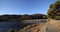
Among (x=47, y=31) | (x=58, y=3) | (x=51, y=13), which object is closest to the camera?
(x=47, y=31)

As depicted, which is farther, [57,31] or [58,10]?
[58,10]

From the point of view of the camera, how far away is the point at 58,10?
3048 centimetres

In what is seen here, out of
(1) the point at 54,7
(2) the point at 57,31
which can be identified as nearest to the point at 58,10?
(1) the point at 54,7

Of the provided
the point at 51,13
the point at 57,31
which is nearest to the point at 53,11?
the point at 51,13

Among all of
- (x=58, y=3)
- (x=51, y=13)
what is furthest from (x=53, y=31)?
(x=51, y=13)

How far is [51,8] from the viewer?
3181cm

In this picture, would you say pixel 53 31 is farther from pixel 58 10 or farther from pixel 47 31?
pixel 58 10

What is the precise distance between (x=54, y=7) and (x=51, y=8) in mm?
1111

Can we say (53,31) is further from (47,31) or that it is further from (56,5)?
(56,5)

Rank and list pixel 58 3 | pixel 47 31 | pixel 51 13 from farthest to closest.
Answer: pixel 51 13, pixel 58 3, pixel 47 31

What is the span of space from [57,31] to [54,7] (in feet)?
54.3

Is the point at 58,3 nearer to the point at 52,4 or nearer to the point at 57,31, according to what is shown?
the point at 52,4

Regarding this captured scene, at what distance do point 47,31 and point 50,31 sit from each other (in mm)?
446

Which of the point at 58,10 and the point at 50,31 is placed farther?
the point at 58,10
